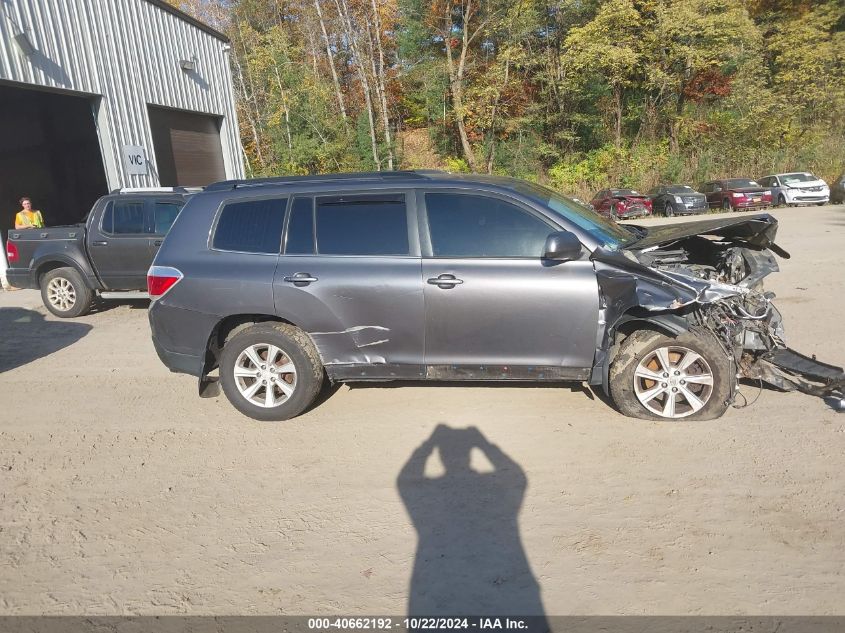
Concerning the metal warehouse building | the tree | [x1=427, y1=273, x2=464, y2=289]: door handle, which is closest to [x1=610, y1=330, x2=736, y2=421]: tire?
[x1=427, y1=273, x2=464, y2=289]: door handle

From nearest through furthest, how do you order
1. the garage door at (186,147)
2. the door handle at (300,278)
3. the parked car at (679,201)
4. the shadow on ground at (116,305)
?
1. the door handle at (300,278)
2. the shadow on ground at (116,305)
3. the garage door at (186,147)
4. the parked car at (679,201)

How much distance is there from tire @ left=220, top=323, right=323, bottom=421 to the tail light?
0.68 metres

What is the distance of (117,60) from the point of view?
44.0ft

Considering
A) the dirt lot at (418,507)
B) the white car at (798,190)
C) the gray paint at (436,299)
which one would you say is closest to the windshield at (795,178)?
the white car at (798,190)

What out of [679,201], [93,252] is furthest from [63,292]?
[679,201]

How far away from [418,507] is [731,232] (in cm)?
358

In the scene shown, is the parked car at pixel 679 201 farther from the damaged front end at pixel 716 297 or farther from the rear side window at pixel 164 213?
the rear side window at pixel 164 213

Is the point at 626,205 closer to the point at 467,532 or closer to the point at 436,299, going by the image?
the point at 436,299

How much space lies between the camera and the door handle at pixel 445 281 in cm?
416

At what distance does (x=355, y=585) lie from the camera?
9.00ft

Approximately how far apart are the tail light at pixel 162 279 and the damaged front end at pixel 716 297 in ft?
10.9

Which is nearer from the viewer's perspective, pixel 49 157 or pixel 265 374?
pixel 265 374

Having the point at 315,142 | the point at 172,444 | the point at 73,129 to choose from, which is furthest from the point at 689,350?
the point at 315,142

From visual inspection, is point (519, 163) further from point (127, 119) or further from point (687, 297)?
point (687, 297)
